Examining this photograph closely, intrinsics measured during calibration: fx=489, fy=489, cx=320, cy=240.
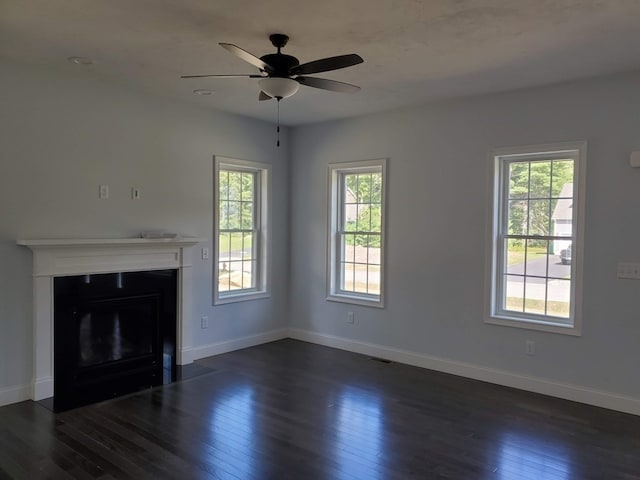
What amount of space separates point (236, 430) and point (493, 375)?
2.50m

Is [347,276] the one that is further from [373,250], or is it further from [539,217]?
[539,217]

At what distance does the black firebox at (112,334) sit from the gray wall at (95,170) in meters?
0.28

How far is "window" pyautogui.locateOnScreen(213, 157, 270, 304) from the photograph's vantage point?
18.2 ft

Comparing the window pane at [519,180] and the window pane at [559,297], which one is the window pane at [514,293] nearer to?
the window pane at [559,297]

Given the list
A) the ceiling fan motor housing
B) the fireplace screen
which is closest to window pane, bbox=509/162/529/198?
the ceiling fan motor housing

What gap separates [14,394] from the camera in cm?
390

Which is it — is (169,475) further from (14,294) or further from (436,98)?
(436,98)

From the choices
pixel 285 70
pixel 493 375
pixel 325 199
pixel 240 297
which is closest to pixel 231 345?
pixel 240 297

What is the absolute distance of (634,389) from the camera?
12.7 ft

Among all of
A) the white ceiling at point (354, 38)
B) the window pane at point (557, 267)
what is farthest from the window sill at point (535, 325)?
the white ceiling at point (354, 38)

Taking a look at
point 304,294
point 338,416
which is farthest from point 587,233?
point 304,294

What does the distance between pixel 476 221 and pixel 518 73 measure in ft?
4.57

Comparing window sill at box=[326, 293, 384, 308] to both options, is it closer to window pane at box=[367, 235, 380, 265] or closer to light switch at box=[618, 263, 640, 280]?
window pane at box=[367, 235, 380, 265]

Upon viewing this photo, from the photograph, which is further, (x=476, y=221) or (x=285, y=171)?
(x=285, y=171)
